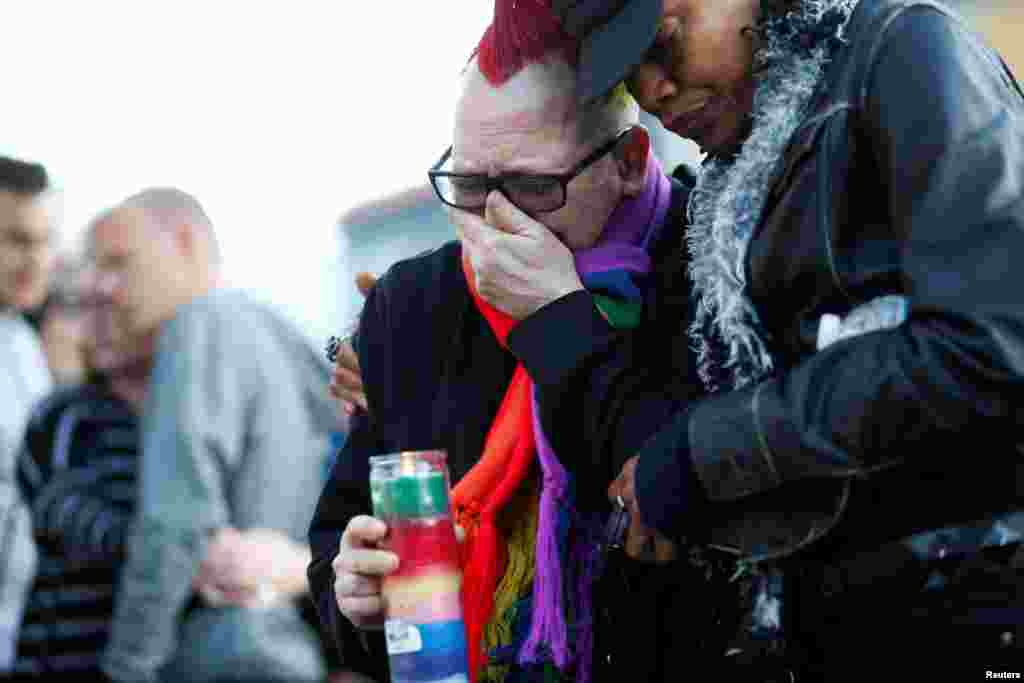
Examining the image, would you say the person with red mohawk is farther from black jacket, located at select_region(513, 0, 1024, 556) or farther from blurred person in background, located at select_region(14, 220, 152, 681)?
blurred person in background, located at select_region(14, 220, 152, 681)

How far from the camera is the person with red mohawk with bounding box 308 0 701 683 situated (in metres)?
2.18

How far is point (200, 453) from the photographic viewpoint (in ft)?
9.37

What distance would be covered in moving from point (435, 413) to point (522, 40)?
698 mm

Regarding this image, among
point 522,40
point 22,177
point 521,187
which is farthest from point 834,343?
point 22,177

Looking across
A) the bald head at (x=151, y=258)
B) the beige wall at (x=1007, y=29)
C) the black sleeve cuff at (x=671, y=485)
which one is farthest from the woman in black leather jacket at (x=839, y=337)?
the beige wall at (x=1007, y=29)

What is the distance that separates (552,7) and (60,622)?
1828mm

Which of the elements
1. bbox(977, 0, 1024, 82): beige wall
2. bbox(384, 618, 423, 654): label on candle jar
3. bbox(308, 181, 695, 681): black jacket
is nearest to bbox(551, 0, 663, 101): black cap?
bbox(308, 181, 695, 681): black jacket

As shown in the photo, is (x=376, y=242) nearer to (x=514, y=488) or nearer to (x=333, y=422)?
(x=333, y=422)

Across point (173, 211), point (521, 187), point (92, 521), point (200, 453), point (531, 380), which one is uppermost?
point (173, 211)

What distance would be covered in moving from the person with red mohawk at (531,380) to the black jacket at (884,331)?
308 millimetres

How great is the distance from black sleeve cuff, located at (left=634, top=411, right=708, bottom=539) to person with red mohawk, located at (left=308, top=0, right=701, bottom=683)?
22 centimetres

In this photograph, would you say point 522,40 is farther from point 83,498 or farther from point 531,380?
point 83,498

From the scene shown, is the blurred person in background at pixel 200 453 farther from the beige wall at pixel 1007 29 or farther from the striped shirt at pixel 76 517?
the beige wall at pixel 1007 29

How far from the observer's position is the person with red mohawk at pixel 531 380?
7.15 feet
